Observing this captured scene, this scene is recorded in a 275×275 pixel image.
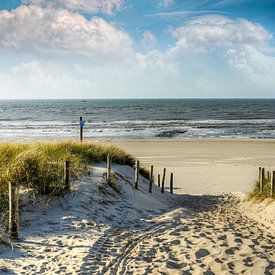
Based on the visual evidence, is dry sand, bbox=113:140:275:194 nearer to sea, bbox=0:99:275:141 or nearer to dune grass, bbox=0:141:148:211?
sea, bbox=0:99:275:141

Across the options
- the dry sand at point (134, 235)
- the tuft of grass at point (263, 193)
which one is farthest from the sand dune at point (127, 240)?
A: the tuft of grass at point (263, 193)

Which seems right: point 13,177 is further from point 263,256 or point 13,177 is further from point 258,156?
point 258,156

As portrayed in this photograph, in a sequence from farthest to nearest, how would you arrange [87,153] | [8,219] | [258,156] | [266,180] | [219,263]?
[258,156], [87,153], [266,180], [8,219], [219,263]

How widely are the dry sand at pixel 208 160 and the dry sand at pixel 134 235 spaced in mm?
4768

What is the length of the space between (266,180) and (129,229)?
7.03 metres

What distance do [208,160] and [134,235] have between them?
62.5 ft

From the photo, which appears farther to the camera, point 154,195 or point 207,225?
point 154,195

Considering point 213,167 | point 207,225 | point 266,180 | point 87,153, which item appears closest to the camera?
point 207,225

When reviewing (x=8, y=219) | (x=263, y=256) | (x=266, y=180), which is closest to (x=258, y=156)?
(x=266, y=180)

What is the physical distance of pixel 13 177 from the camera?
9891 mm

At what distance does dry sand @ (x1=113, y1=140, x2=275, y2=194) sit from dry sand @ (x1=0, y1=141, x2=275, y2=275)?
4.77m

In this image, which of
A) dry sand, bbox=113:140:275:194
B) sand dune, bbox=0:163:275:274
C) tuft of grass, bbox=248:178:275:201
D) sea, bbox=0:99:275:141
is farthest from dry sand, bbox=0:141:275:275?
sea, bbox=0:99:275:141

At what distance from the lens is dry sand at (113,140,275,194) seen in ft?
64.1

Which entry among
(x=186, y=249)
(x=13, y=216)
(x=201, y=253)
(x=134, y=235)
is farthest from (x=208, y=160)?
(x=13, y=216)
